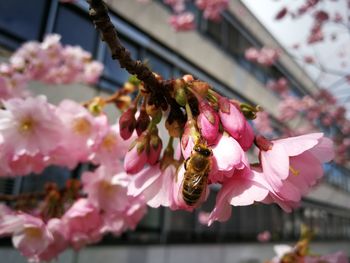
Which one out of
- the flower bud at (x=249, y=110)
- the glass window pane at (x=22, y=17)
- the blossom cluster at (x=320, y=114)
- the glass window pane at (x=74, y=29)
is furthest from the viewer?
the blossom cluster at (x=320, y=114)

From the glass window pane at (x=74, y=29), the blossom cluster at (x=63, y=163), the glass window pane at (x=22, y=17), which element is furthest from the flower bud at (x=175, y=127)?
the glass window pane at (x=74, y=29)

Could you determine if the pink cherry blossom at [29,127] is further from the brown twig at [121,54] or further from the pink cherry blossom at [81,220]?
the brown twig at [121,54]

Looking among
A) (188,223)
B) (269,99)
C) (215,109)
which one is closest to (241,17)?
(269,99)

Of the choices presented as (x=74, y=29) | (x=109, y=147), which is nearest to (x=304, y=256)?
(x=109, y=147)

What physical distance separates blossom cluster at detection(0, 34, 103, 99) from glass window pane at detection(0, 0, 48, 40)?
993mm

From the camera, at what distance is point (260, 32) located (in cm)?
912

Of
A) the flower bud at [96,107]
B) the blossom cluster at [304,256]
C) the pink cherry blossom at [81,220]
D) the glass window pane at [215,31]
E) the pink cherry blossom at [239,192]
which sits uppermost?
the glass window pane at [215,31]

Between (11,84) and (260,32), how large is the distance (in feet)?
29.0

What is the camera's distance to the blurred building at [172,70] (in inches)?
136

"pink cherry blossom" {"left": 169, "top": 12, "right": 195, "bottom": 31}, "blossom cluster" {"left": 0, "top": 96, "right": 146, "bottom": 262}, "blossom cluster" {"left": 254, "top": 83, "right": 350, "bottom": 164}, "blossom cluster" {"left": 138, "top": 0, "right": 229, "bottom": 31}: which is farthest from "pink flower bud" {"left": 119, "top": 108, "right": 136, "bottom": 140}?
"blossom cluster" {"left": 254, "top": 83, "right": 350, "bottom": 164}

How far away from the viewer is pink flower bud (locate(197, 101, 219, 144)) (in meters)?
0.46

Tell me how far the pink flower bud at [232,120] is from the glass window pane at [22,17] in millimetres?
3341

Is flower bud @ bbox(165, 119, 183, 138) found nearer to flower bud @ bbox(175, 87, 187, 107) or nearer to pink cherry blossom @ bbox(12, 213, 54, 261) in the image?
flower bud @ bbox(175, 87, 187, 107)

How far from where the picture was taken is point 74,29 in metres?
3.88
